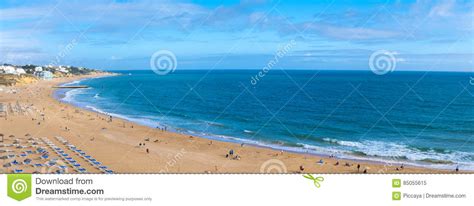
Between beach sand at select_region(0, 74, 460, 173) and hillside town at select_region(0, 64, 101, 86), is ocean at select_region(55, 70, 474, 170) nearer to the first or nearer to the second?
beach sand at select_region(0, 74, 460, 173)

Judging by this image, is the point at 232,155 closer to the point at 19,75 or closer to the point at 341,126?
the point at 341,126

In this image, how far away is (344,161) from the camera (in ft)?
96.3

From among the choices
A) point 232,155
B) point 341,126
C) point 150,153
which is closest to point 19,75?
point 150,153

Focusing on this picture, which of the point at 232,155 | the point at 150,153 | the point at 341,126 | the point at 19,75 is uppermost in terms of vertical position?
the point at 19,75

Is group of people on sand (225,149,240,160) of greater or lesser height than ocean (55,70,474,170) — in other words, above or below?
below

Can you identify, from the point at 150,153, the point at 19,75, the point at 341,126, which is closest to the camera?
the point at 150,153

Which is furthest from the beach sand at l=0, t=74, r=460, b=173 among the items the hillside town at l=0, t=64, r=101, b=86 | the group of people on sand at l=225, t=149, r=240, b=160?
the hillside town at l=0, t=64, r=101, b=86

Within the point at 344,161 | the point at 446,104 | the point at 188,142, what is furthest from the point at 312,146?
the point at 446,104

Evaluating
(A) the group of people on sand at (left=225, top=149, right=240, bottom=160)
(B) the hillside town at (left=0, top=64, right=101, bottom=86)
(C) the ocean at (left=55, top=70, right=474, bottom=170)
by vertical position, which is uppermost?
(B) the hillside town at (left=0, top=64, right=101, bottom=86)

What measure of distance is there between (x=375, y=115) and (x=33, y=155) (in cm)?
4045

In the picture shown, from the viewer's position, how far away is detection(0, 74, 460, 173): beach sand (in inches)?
1028

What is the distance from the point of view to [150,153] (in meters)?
30.6

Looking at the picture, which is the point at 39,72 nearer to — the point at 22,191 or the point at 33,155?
the point at 33,155

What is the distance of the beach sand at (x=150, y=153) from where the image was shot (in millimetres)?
26122
